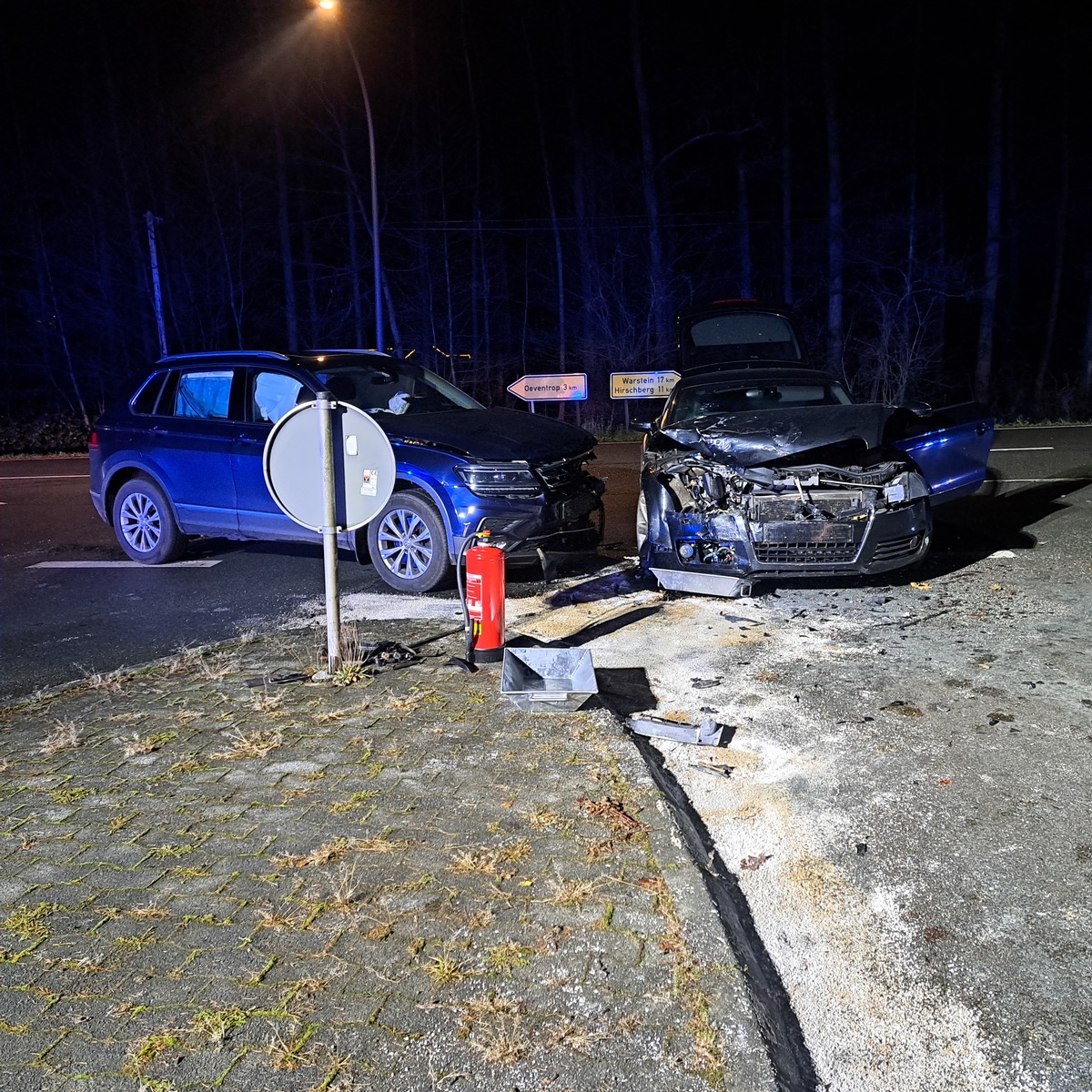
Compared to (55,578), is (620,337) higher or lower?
higher

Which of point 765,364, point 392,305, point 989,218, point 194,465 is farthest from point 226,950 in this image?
point 392,305

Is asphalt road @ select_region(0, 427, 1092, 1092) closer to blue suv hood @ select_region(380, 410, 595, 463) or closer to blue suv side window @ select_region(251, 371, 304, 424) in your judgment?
blue suv hood @ select_region(380, 410, 595, 463)

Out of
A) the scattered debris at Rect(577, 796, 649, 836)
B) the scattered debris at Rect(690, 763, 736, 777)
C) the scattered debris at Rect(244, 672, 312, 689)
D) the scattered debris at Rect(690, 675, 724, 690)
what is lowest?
the scattered debris at Rect(690, 763, 736, 777)

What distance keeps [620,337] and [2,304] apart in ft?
76.9

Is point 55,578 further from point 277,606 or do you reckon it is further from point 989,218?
point 989,218

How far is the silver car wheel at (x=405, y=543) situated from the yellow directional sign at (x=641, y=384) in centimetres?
1464

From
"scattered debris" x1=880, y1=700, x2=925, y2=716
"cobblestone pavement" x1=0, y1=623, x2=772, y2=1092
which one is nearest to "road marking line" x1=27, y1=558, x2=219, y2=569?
"cobblestone pavement" x1=0, y1=623, x2=772, y2=1092

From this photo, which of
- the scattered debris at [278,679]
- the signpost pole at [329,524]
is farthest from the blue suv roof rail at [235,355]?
the scattered debris at [278,679]

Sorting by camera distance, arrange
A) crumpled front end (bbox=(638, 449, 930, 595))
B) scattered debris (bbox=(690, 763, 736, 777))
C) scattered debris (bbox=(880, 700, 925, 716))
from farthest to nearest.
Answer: crumpled front end (bbox=(638, 449, 930, 595))
scattered debris (bbox=(880, 700, 925, 716))
scattered debris (bbox=(690, 763, 736, 777))

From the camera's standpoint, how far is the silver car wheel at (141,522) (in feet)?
29.2

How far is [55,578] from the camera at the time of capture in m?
8.51

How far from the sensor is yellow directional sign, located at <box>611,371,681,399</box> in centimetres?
2164

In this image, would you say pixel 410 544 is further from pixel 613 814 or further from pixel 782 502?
pixel 613 814

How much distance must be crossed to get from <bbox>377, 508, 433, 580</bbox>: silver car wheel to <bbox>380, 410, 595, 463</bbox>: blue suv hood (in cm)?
62
